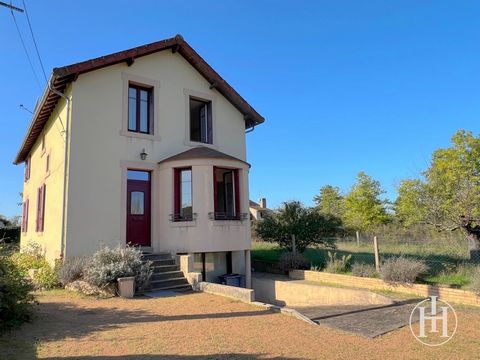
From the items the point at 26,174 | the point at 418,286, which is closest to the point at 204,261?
the point at 418,286

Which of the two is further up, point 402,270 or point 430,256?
point 430,256

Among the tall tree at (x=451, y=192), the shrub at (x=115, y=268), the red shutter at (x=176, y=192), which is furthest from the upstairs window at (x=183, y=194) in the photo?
the tall tree at (x=451, y=192)

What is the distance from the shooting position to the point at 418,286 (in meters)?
9.77

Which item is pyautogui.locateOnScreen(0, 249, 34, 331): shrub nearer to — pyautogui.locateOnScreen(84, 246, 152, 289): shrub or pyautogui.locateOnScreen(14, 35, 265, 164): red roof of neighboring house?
pyautogui.locateOnScreen(84, 246, 152, 289): shrub

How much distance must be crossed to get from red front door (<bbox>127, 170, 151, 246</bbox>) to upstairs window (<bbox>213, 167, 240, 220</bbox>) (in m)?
2.41

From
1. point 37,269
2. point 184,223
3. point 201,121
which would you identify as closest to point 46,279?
point 37,269

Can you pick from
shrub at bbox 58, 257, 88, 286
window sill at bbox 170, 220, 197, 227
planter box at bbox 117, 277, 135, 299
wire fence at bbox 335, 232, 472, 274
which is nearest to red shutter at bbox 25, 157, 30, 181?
shrub at bbox 58, 257, 88, 286

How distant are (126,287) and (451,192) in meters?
10.7

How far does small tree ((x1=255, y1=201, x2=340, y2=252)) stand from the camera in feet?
52.4

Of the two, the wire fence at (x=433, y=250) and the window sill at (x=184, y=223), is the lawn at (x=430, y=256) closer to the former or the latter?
the wire fence at (x=433, y=250)

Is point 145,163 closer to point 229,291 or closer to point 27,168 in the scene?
point 229,291

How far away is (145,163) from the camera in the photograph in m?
12.8

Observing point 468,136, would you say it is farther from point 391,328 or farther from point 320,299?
point 391,328

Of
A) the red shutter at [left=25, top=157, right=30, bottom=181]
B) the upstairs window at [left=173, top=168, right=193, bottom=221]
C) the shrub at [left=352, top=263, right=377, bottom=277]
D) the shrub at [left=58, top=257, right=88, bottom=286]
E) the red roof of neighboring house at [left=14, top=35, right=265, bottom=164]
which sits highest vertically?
the red roof of neighboring house at [left=14, top=35, right=265, bottom=164]
